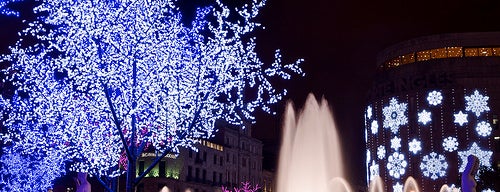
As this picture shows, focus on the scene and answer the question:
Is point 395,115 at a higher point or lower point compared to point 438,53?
lower

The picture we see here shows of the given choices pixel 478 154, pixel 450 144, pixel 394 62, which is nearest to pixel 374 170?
pixel 450 144

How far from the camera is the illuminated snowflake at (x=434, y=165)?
74.5m

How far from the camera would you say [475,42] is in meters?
77.5

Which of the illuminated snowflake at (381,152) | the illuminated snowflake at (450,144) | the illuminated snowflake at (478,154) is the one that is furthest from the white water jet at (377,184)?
the illuminated snowflake at (478,154)

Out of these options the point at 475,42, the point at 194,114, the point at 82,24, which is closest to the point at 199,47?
the point at 194,114

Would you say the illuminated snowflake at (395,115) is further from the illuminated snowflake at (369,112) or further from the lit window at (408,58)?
the lit window at (408,58)

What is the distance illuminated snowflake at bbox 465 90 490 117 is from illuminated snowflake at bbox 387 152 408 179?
427 inches

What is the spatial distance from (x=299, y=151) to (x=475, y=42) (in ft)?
145

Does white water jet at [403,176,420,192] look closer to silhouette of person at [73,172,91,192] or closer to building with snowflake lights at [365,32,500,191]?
building with snowflake lights at [365,32,500,191]

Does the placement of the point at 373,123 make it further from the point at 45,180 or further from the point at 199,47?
the point at 199,47

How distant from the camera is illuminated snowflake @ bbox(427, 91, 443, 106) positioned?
7676 cm

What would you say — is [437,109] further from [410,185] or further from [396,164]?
[410,185]

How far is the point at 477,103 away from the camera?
74.3 metres

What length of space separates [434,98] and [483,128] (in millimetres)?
7118
